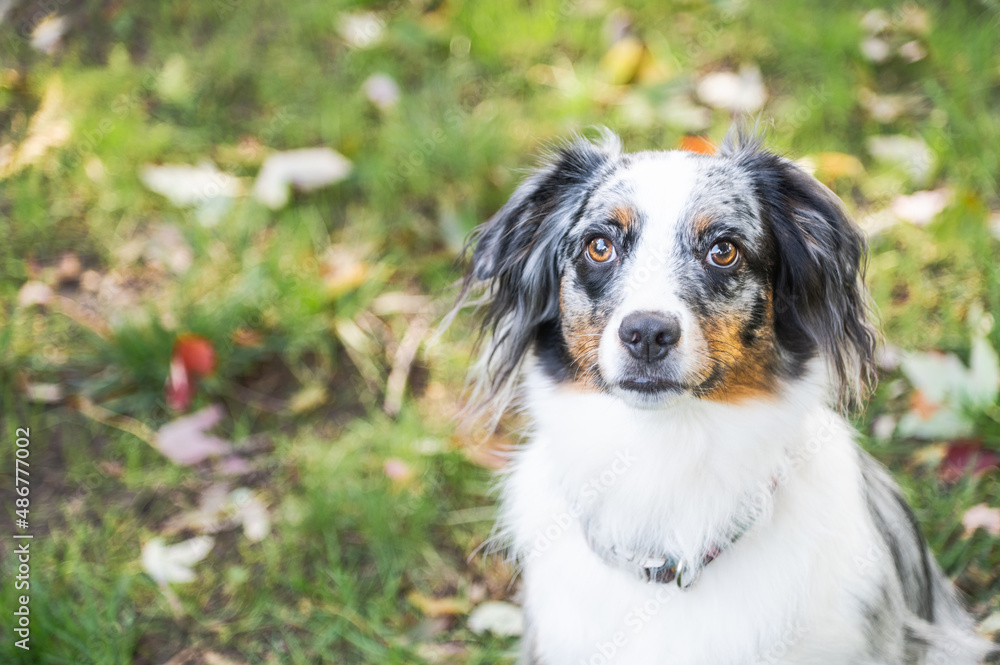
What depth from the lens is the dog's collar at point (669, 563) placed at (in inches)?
94.9

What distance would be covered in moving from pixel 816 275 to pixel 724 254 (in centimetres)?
30

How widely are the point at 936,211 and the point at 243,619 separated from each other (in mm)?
3716

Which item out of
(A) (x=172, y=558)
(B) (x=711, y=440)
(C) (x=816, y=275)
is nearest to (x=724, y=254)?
(C) (x=816, y=275)

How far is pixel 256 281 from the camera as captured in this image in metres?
4.28

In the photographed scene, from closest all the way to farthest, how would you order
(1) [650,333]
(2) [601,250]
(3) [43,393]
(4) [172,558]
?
(1) [650,333]
(2) [601,250]
(4) [172,558]
(3) [43,393]

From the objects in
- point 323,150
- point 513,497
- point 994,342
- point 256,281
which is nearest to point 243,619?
point 513,497

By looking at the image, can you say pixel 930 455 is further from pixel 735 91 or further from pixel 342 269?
pixel 342 269

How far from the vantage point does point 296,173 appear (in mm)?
4738

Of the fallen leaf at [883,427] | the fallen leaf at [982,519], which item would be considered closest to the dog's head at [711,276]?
the fallen leaf at [982,519]

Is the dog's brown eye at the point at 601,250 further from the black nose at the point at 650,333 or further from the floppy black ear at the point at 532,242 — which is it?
the black nose at the point at 650,333

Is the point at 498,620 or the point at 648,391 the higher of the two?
the point at 648,391

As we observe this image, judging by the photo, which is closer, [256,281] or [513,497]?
[513,497]

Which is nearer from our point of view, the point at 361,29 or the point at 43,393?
the point at 43,393

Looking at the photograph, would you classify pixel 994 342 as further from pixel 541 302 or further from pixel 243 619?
pixel 243 619
